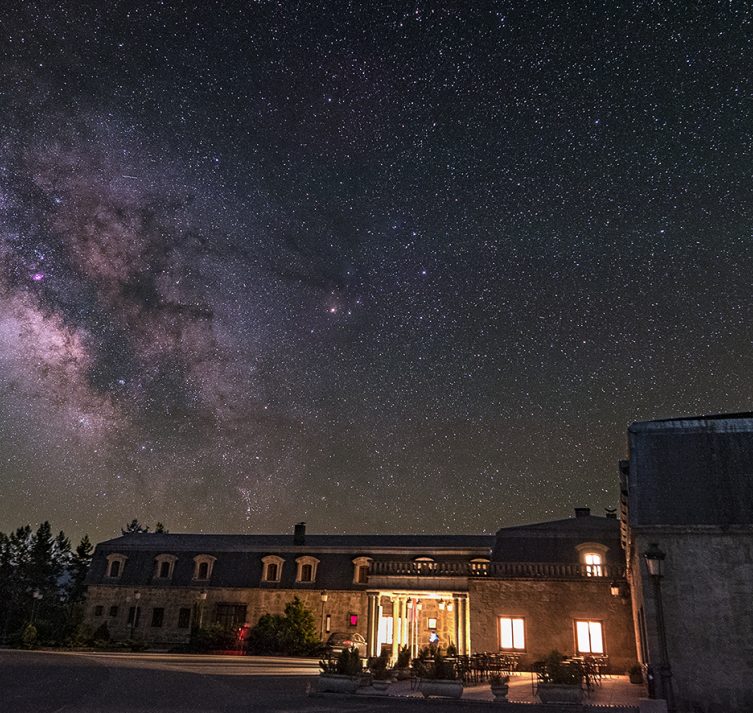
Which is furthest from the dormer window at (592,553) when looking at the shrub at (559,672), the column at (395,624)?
the shrub at (559,672)

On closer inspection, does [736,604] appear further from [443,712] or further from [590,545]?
[590,545]

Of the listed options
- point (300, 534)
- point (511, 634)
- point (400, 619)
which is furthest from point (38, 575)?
point (511, 634)

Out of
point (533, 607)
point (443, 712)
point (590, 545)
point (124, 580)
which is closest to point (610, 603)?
point (533, 607)

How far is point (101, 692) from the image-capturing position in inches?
644

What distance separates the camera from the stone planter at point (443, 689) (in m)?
16.9

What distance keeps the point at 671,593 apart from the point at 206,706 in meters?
13.1

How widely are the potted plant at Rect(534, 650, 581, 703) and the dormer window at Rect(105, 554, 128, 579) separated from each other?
39.6 m

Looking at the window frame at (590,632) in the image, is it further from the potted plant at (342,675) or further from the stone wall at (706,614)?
the potted plant at (342,675)

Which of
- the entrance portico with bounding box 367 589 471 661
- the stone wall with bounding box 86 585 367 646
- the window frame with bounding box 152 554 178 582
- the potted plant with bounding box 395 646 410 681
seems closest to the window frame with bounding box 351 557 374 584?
the stone wall with bounding box 86 585 367 646

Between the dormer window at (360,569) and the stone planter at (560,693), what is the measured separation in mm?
28042

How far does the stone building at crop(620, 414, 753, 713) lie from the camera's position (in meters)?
16.7

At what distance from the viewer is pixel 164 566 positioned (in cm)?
4700

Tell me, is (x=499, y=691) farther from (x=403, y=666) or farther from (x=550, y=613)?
(x=550, y=613)

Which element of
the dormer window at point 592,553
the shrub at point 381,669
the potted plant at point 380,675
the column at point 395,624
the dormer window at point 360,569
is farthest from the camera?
the dormer window at point 360,569
